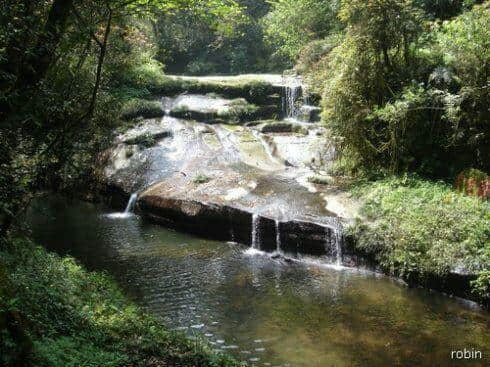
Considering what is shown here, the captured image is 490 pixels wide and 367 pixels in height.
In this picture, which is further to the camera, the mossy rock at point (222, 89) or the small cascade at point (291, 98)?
the mossy rock at point (222, 89)

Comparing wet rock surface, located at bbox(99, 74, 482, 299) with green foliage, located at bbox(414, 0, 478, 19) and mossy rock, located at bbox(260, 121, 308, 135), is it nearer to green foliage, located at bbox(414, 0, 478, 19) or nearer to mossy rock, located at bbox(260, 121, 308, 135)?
mossy rock, located at bbox(260, 121, 308, 135)

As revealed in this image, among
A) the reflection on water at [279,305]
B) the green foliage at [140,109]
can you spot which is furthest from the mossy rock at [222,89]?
the reflection on water at [279,305]

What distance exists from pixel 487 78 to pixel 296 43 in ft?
43.0

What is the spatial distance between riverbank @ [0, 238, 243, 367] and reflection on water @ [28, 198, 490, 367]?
1.16 m

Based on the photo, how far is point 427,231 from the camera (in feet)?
33.0

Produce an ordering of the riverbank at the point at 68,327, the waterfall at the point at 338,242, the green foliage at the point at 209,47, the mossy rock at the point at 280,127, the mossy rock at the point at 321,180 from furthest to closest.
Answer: the green foliage at the point at 209,47 < the mossy rock at the point at 280,127 < the mossy rock at the point at 321,180 < the waterfall at the point at 338,242 < the riverbank at the point at 68,327

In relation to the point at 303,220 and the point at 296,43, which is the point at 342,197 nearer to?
the point at 303,220

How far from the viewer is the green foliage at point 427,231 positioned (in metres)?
9.38

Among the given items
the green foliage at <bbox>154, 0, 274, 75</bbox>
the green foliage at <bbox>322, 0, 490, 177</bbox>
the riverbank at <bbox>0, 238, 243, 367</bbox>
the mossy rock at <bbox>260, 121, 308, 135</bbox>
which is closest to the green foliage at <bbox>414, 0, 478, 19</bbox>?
the green foliage at <bbox>322, 0, 490, 177</bbox>

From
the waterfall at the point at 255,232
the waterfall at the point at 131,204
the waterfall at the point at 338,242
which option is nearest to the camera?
the waterfall at the point at 338,242

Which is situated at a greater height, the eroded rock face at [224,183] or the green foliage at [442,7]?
the green foliage at [442,7]

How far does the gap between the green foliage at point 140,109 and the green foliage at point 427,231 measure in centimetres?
1152

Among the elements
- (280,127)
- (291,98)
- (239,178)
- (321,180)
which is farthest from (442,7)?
(239,178)

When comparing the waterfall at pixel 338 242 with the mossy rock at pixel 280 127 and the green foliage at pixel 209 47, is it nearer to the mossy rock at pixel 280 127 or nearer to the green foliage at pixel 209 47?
the mossy rock at pixel 280 127
